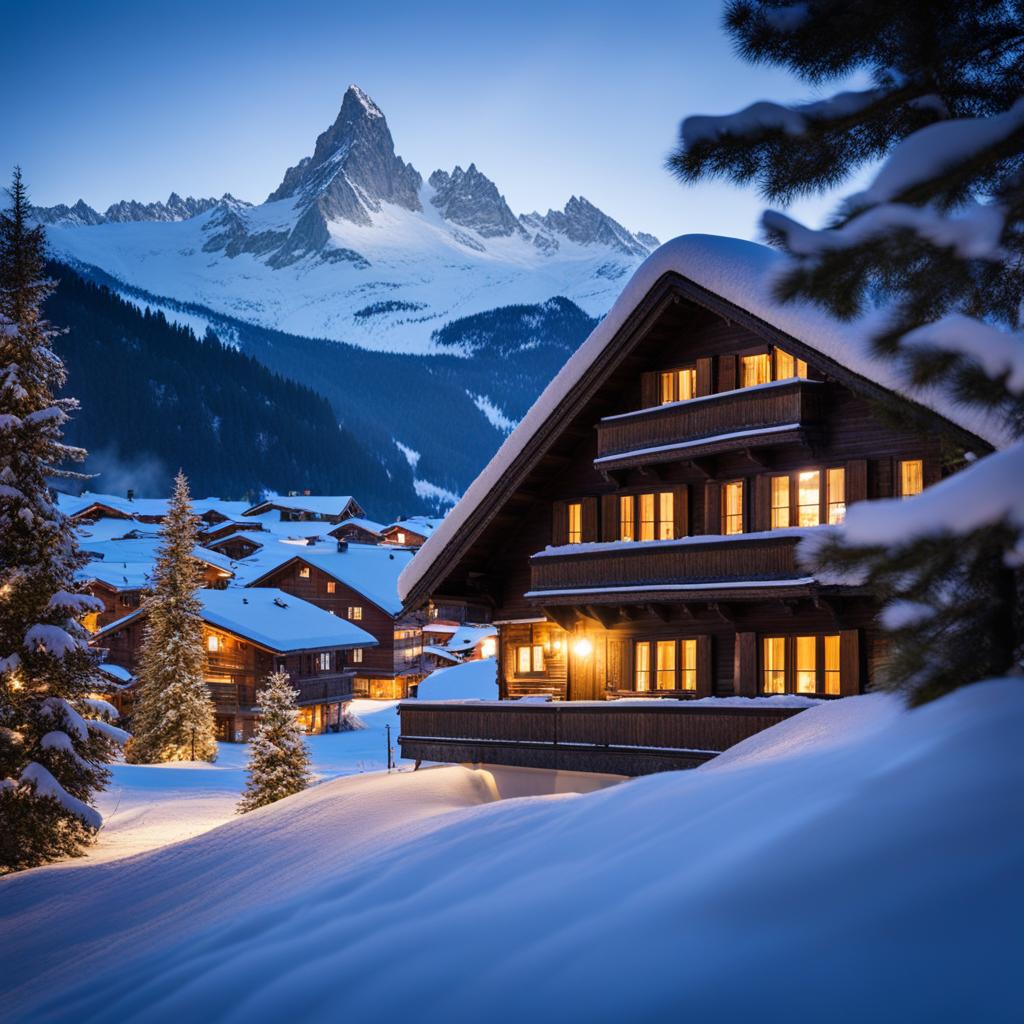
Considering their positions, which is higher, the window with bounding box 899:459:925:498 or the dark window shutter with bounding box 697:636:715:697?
the window with bounding box 899:459:925:498

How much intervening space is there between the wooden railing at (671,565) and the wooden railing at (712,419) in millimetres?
1882

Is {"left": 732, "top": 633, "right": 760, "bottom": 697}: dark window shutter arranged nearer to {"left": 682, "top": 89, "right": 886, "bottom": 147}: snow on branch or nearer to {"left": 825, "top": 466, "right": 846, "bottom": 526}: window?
{"left": 825, "top": 466, "right": 846, "bottom": 526}: window

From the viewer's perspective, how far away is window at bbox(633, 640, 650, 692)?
21.9 metres

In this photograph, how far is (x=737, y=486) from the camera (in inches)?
814

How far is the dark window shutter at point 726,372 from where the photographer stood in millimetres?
20734

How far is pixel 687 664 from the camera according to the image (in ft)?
70.1

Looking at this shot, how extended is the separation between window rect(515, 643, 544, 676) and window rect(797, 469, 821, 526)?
692 cm

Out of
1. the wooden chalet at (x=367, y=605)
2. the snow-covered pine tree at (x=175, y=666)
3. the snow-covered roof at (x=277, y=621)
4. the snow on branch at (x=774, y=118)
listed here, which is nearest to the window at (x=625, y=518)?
the snow on branch at (x=774, y=118)

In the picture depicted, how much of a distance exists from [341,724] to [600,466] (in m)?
47.2

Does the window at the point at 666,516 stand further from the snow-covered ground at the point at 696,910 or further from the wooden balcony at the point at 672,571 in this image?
the snow-covered ground at the point at 696,910

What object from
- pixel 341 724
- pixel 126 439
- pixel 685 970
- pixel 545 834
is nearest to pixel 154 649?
pixel 341 724

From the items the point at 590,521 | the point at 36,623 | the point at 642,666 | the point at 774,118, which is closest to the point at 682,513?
the point at 590,521

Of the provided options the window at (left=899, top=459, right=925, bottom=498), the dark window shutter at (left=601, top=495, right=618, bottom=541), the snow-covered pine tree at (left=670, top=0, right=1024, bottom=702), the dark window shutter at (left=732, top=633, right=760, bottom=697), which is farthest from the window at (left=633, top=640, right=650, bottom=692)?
the snow-covered pine tree at (left=670, top=0, right=1024, bottom=702)

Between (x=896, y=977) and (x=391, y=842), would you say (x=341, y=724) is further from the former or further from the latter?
(x=896, y=977)
